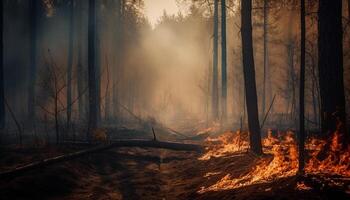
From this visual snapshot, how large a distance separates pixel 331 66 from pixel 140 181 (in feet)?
20.1

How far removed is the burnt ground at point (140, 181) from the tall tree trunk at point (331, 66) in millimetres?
2390

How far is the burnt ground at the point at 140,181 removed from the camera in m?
6.47

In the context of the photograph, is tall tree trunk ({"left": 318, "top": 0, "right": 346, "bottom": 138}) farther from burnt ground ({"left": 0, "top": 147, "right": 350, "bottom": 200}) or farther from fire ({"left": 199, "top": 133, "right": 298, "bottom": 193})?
burnt ground ({"left": 0, "top": 147, "right": 350, "bottom": 200})

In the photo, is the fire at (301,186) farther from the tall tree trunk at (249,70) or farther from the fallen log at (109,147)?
the fallen log at (109,147)

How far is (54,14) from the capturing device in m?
37.6

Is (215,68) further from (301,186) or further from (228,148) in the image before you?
(301,186)

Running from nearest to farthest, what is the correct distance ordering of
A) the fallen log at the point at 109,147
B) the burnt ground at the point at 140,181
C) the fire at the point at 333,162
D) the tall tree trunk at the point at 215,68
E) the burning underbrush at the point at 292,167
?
the burnt ground at the point at 140,181
the fire at the point at 333,162
the burning underbrush at the point at 292,167
the fallen log at the point at 109,147
the tall tree trunk at the point at 215,68

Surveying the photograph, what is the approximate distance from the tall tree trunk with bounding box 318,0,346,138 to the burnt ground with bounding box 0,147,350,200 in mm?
2390

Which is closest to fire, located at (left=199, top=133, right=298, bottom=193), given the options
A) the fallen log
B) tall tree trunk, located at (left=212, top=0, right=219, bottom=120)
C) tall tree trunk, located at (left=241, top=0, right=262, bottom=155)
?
tall tree trunk, located at (left=241, top=0, right=262, bottom=155)

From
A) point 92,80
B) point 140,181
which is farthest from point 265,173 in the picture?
point 92,80

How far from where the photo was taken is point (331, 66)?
9.21m

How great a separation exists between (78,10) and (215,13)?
1250 cm

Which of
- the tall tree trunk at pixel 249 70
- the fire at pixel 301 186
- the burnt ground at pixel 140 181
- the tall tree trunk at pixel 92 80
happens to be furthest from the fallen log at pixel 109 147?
the fire at pixel 301 186

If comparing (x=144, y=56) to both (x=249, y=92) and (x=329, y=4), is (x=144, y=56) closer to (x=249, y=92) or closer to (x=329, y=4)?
(x=249, y=92)
